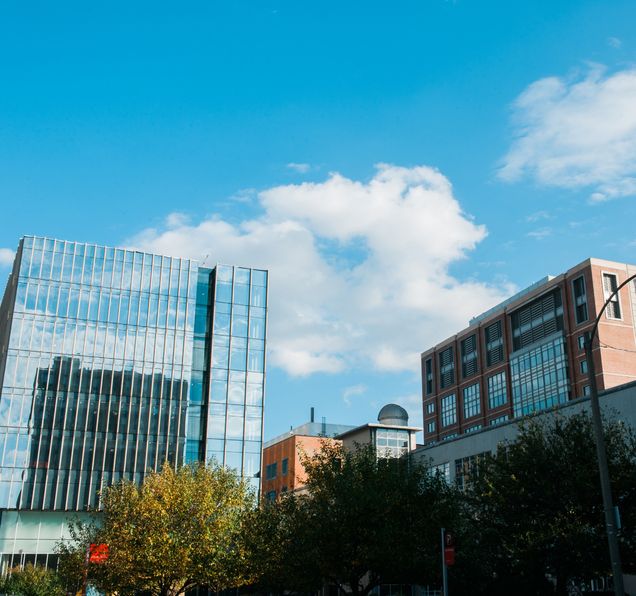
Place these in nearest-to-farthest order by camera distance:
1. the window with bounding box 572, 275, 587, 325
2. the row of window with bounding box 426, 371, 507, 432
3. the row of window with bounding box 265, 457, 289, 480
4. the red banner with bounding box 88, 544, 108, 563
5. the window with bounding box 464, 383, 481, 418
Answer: the red banner with bounding box 88, 544, 108, 563 < the window with bounding box 572, 275, 587, 325 < the row of window with bounding box 426, 371, 507, 432 < the row of window with bounding box 265, 457, 289, 480 < the window with bounding box 464, 383, 481, 418

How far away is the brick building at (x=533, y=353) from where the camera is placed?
8400cm

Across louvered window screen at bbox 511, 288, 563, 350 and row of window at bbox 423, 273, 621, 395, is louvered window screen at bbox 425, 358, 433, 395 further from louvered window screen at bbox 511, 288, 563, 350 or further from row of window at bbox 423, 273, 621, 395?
louvered window screen at bbox 511, 288, 563, 350

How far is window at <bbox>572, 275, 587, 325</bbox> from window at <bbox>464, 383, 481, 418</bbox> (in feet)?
73.7

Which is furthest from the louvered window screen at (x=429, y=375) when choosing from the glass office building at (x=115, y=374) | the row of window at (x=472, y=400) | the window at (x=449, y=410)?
the glass office building at (x=115, y=374)

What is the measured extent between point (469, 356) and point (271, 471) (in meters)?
32.8

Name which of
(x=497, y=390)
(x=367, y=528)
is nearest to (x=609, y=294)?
(x=497, y=390)

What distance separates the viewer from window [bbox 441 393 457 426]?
110 m

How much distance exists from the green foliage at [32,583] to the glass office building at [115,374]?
19.6 feet

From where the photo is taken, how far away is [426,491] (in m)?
37.2

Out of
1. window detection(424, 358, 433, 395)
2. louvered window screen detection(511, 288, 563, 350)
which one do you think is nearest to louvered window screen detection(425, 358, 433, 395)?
window detection(424, 358, 433, 395)

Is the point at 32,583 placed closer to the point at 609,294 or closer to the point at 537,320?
the point at 537,320

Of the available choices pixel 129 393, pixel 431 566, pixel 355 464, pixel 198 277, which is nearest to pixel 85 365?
pixel 129 393

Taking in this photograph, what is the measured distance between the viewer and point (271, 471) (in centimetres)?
10738

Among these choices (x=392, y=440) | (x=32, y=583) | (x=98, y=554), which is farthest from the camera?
(x=392, y=440)
